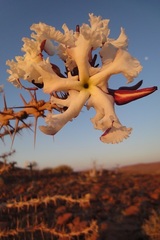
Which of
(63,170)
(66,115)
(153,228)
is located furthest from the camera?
(63,170)

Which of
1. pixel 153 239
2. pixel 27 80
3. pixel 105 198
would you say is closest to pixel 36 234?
pixel 153 239

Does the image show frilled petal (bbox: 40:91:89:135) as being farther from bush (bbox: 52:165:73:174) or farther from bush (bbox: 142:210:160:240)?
bush (bbox: 52:165:73:174)

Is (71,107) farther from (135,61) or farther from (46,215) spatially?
(46,215)

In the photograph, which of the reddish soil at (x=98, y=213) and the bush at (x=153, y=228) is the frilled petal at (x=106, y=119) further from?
the bush at (x=153, y=228)

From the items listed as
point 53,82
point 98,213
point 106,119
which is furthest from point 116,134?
point 98,213

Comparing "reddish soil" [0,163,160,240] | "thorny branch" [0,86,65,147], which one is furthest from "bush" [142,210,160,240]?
"thorny branch" [0,86,65,147]

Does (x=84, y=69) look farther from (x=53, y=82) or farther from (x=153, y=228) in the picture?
(x=153, y=228)

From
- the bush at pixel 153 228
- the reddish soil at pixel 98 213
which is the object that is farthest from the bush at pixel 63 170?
the bush at pixel 153 228

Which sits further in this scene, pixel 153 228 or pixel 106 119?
pixel 153 228
